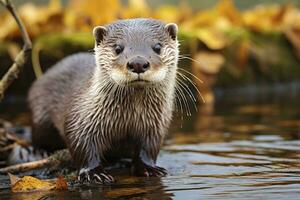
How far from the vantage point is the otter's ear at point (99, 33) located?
11.8 feet

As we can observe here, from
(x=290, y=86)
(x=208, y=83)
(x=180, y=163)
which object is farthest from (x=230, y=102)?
(x=180, y=163)

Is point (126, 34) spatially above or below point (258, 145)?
above

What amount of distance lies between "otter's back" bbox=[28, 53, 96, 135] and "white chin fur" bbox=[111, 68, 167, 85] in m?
0.75

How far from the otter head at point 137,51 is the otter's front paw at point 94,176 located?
15.4 inches

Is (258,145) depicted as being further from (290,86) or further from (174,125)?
(290,86)

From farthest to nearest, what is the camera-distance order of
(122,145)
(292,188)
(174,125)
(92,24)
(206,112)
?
(92,24) → (206,112) → (174,125) → (122,145) → (292,188)

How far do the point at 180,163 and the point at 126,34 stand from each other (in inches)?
27.4

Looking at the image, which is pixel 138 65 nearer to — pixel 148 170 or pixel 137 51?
pixel 137 51

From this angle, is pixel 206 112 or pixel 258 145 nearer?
pixel 258 145

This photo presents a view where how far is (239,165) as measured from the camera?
12.0 ft

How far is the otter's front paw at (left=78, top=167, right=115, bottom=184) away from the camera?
3.41 m

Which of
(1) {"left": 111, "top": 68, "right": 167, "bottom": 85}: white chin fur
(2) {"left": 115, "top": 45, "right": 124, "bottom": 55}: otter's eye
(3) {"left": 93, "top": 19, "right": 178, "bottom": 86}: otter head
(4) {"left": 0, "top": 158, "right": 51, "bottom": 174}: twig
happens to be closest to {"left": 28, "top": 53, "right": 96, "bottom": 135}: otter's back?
(4) {"left": 0, "top": 158, "right": 51, "bottom": 174}: twig

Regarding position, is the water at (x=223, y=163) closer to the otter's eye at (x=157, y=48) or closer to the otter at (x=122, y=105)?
the otter at (x=122, y=105)

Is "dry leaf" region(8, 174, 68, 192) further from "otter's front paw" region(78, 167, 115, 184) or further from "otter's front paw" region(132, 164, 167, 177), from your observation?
"otter's front paw" region(132, 164, 167, 177)
